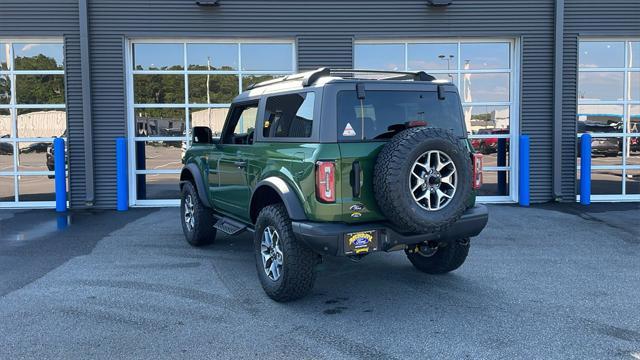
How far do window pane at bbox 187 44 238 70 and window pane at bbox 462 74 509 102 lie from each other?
183 inches

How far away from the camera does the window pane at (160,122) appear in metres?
10.9

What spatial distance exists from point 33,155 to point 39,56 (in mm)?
1911

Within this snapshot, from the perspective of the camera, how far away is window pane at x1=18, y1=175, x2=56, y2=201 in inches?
427

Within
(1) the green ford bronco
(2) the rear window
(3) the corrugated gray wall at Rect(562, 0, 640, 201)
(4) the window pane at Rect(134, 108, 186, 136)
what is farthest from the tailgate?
(3) the corrugated gray wall at Rect(562, 0, 640, 201)

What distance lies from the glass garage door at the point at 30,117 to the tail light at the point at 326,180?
7.92 meters

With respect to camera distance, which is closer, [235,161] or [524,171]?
[235,161]

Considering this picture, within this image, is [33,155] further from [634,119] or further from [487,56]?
[634,119]

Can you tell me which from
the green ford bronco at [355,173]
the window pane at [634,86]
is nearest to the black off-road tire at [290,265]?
the green ford bronco at [355,173]

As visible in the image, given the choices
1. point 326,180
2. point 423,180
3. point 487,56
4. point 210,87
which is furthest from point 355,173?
point 487,56

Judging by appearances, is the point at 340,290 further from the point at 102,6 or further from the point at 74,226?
the point at 102,6

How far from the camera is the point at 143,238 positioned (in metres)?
7.91

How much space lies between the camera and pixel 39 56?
421 inches

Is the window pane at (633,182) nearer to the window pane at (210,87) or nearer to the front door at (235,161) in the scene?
the window pane at (210,87)

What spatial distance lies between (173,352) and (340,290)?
191 centimetres
